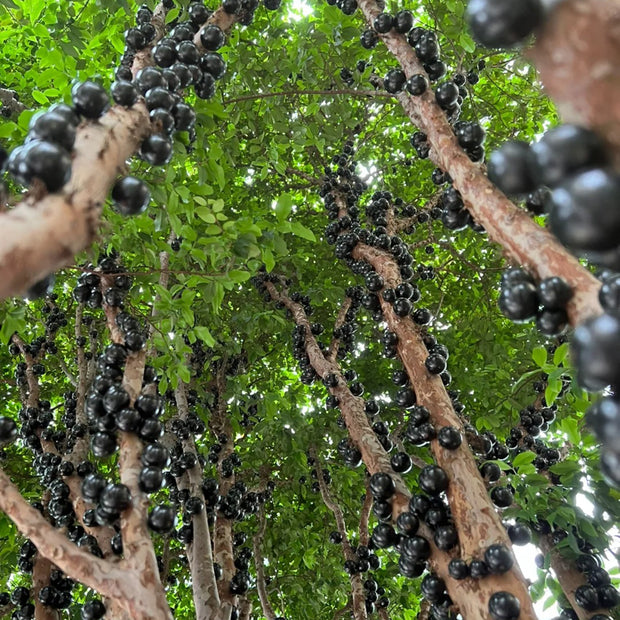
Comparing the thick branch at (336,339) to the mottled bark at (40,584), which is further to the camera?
the thick branch at (336,339)

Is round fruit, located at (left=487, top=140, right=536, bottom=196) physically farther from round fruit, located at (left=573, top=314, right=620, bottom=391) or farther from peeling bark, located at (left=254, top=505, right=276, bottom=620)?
peeling bark, located at (left=254, top=505, right=276, bottom=620)

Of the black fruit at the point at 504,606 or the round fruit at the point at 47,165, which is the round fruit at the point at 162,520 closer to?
the black fruit at the point at 504,606

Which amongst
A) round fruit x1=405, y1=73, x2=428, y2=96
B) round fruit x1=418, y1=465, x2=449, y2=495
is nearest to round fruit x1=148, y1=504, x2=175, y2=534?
round fruit x1=418, y1=465, x2=449, y2=495

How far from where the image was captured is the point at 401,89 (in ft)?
12.2

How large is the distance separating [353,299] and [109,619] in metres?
4.02

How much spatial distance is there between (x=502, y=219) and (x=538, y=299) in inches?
17.7

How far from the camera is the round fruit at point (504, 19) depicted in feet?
3.76

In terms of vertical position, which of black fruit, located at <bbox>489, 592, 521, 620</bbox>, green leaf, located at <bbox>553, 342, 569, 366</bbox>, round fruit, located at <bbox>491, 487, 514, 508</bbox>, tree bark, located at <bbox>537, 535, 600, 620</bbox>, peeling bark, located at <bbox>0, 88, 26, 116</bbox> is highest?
peeling bark, located at <bbox>0, 88, 26, 116</bbox>

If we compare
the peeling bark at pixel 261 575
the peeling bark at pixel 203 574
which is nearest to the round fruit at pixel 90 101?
the peeling bark at pixel 203 574

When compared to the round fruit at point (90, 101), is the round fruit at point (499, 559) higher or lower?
lower

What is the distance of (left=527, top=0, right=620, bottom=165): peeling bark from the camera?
0.94m

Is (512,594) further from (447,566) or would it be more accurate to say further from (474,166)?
(474,166)

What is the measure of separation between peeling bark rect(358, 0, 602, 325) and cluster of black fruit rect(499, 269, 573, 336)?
3 cm

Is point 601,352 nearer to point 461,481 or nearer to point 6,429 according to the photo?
point 461,481
